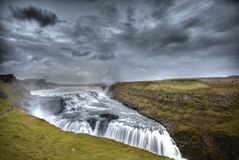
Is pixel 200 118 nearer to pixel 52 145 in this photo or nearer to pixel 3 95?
pixel 52 145

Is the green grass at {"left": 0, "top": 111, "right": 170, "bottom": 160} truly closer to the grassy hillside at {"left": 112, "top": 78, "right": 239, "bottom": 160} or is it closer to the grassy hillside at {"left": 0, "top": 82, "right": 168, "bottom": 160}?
the grassy hillside at {"left": 0, "top": 82, "right": 168, "bottom": 160}

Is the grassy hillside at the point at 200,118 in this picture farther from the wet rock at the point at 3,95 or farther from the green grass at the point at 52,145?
the wet rock at the point at 3,95

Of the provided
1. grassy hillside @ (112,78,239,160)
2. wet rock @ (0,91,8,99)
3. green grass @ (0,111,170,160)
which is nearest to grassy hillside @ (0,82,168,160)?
green grass @ (0,111,170,160)

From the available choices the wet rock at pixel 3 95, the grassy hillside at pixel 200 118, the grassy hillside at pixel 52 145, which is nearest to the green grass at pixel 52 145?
the grassy hillside at pixel 52 145

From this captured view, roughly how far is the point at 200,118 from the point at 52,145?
37.9m

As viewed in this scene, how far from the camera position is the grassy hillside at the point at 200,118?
4106 centimetres

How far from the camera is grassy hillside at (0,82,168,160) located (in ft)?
104

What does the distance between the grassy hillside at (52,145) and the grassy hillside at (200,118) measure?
13.1 metres

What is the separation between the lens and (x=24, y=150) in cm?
3225

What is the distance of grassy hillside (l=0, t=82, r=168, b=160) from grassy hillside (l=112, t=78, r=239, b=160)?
1310 cm

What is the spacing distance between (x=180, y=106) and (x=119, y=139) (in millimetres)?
24616

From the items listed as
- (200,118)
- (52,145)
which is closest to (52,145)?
(52,145)

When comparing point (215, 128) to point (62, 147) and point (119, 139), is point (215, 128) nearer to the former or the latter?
point (119, 139)

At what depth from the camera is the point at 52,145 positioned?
120 ft
